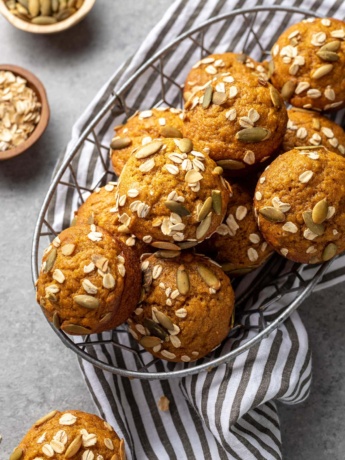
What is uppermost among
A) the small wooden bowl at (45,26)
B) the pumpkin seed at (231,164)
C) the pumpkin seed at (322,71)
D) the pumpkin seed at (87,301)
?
the small wooden bowl at (45,26)

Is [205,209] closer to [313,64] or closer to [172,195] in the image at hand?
[172,195]

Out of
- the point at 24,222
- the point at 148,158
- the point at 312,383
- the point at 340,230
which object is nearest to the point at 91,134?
the point at 24,222

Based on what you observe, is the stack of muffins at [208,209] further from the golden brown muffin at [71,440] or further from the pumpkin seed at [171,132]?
the golden brown muffin at [71,440]

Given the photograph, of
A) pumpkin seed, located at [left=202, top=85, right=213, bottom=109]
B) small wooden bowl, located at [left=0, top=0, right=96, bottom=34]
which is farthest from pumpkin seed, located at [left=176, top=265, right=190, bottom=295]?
small wooden bowl, located at [left=0, top=0, right=96, bottom=34]

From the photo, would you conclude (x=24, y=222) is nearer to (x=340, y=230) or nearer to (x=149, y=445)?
(x=149, y=445)

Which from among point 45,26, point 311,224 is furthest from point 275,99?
point 45,26

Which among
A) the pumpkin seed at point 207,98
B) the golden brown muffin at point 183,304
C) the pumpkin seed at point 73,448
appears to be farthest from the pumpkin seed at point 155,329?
the pumpkin seed at point 207,98
